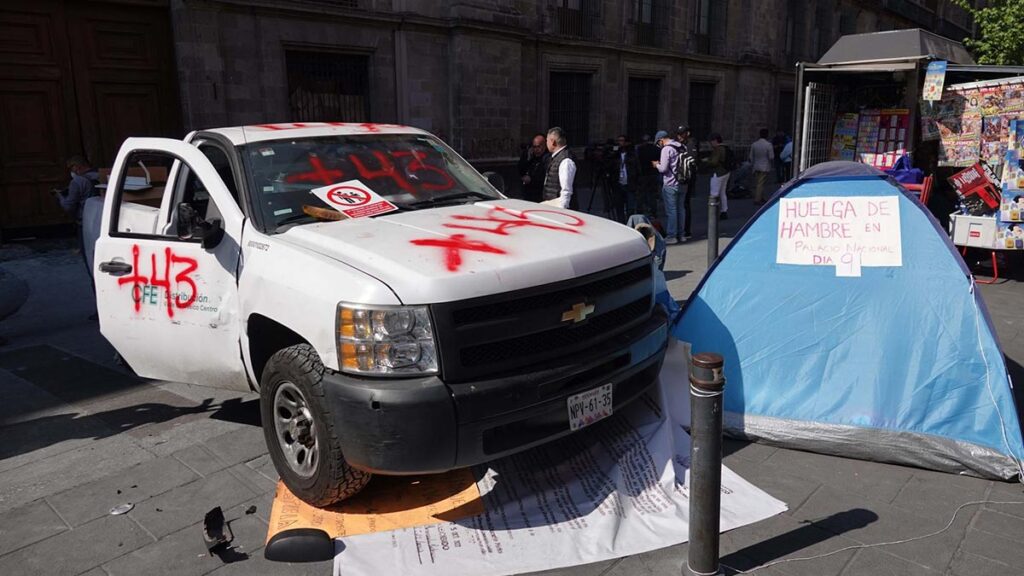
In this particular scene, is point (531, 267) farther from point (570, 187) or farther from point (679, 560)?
point (570, 187)

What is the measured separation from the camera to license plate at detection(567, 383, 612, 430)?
325 centimetres

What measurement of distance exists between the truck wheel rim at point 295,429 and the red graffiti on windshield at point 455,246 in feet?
3.02

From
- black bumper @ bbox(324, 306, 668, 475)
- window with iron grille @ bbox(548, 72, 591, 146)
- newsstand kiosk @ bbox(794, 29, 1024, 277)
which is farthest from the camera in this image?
window with iron grille @ bbox(548, 72, 591, 146)

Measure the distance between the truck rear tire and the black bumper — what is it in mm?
155

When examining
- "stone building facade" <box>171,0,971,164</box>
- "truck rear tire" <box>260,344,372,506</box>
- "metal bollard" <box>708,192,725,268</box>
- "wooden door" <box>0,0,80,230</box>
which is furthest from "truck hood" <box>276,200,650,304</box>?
"stone building facade" <box>171,0,971,164</box>

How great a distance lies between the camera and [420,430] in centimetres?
289

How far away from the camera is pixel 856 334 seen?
409 cm

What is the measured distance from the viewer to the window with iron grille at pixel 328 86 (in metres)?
13.0

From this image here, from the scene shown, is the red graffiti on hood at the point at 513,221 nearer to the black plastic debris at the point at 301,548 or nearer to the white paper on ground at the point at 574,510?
the white paper on ground at the point at 574,510

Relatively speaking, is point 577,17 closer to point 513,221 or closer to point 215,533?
point 513,221

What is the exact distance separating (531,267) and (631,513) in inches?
50.4

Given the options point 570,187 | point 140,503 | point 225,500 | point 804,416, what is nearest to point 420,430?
point 225,500

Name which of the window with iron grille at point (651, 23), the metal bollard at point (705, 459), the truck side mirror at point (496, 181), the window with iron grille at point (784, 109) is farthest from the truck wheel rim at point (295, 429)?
the window with iron grille at point (784, 109)

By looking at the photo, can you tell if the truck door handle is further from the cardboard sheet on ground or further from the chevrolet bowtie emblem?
the chevrolet bowtie emblem
